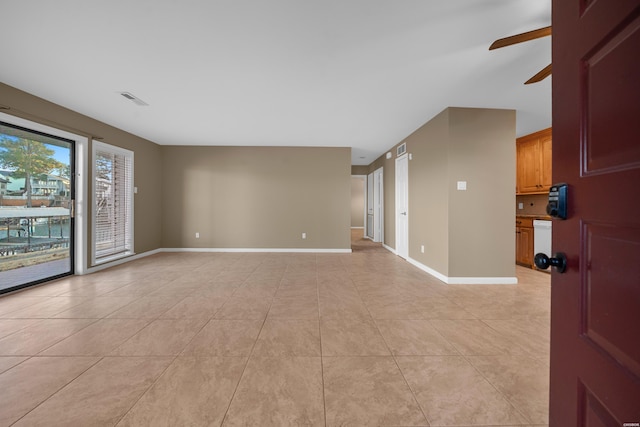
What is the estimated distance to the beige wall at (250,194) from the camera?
6148mm

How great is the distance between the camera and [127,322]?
2486mm

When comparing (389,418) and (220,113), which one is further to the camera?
(220,113)

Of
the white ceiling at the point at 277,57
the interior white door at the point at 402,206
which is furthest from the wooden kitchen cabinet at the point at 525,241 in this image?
the interior white door at the point at 402,206

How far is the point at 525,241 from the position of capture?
478cm

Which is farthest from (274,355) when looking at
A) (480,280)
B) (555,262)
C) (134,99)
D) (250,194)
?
(250,194)

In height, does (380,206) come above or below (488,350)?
above

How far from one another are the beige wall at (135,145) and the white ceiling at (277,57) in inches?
6.4

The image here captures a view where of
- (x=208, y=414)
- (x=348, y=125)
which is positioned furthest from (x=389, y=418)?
(x=348, y=125)

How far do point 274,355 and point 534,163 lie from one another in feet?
18.2

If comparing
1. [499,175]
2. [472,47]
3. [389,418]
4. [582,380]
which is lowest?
[389,418]

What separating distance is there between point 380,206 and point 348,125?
3.35m

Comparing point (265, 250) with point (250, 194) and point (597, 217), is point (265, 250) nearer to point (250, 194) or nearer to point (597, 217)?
point (250, 194)

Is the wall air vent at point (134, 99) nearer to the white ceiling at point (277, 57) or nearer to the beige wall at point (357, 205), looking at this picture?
the white ceiling at point (277, 57)

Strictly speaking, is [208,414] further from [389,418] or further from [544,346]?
[544,346]
